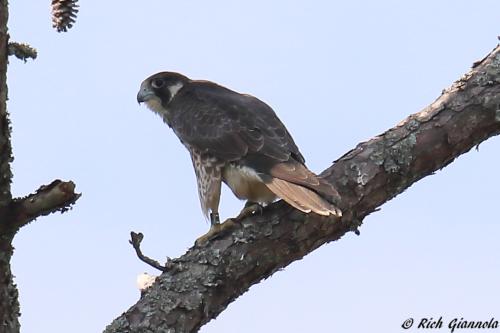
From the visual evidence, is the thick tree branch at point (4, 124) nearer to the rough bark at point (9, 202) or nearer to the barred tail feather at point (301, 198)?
the rough bark at point (9, 202)

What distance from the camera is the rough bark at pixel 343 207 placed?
462 centimetres

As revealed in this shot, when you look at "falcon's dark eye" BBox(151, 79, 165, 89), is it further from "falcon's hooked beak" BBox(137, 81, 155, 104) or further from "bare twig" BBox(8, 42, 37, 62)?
"bare twig" BBox(8, 42, 37, 62)

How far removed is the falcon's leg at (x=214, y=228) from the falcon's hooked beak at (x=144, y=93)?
5.31 feet

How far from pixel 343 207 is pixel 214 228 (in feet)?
3.09

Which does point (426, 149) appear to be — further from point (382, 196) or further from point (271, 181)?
point (271, 181)

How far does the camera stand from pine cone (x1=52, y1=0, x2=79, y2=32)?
12.8ft

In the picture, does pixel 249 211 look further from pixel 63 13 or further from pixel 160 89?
pixel 160 89

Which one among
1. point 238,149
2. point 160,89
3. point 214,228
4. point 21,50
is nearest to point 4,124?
point 21,50

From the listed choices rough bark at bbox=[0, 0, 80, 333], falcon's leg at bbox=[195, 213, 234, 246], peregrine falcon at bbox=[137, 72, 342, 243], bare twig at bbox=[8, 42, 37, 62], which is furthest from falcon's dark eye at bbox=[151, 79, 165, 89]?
bare twig at bbox=[8, 42, 37, 62]

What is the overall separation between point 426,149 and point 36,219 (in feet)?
7.17

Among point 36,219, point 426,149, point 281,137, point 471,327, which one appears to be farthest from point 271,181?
point 36,219

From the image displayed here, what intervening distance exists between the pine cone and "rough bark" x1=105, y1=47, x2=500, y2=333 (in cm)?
133

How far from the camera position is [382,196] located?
17.1 feet

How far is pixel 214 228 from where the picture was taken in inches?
226
